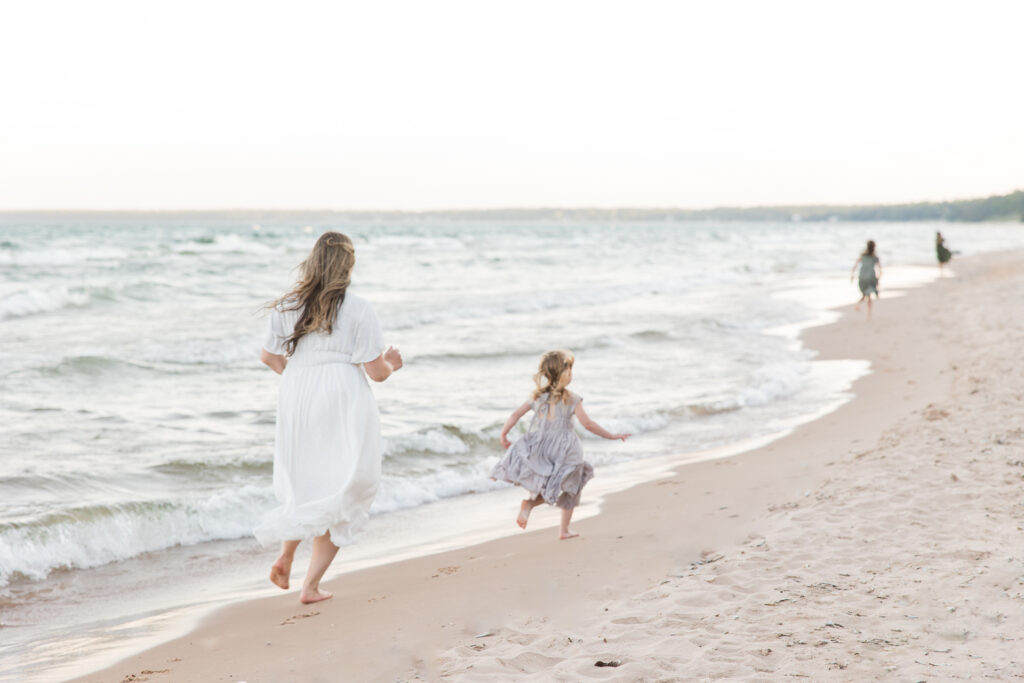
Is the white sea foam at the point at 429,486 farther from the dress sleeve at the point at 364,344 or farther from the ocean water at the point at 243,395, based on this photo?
the dress sleeve at the point at 364,344

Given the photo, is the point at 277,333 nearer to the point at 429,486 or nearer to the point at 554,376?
the point at 554,376

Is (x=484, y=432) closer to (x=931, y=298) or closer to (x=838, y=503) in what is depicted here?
(x=838, y=503)

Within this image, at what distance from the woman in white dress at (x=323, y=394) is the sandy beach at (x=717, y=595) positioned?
586mm

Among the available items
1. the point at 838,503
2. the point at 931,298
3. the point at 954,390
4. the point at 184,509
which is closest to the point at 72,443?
the point at 184,509

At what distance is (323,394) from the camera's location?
4.16 meters

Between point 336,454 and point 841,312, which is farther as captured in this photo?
point 841,312

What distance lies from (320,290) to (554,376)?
1978 mm

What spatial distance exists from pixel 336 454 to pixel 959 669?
9.04 feet

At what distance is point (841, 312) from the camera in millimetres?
20922

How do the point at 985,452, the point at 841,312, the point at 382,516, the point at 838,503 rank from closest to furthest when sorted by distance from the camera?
the point at 838,503 → the point at 985,452 → the point at 382,516 → the point at 841,312

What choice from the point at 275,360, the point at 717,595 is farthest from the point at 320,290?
the point at 717,595

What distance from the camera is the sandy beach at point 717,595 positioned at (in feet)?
11.3

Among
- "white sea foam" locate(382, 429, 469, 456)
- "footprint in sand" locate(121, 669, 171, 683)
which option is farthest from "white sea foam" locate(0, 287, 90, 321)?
"footprint in sand" locate(121, 669, 171, 683)

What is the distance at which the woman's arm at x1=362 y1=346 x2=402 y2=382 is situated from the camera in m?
4.21
